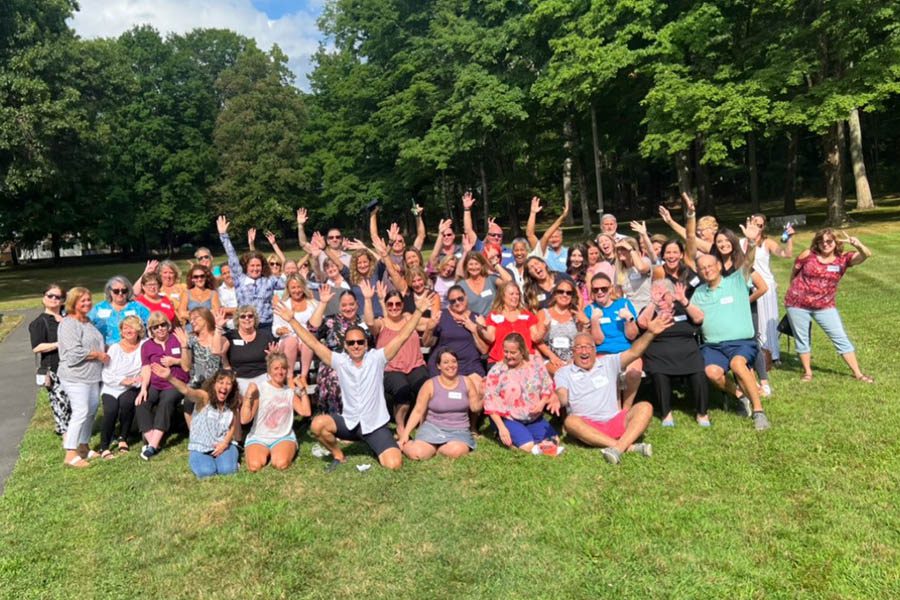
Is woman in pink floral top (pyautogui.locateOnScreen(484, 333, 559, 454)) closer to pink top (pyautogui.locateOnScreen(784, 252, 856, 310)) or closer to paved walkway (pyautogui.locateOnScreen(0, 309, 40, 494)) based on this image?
pink top (pyautogui.locateOnScreen(784, 252, 856, 310))

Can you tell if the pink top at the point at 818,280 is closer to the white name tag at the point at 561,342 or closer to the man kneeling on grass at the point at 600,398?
the man kneeling on grass at the point at 600,398

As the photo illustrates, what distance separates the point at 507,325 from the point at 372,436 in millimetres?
1804

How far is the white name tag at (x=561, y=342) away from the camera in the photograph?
6.41 metres

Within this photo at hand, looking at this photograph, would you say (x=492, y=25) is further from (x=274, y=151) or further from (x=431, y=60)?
(x=274, y=151)

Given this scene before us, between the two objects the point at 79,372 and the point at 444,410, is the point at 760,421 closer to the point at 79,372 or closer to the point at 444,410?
the point at 444,410

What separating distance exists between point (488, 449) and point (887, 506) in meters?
3.10

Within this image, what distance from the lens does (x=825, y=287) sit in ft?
22.9

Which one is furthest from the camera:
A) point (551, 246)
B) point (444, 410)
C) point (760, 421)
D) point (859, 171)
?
point (859, 171)

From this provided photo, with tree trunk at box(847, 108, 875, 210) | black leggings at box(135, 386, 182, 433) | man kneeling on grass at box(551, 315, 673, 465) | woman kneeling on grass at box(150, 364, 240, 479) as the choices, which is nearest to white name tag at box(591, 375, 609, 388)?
man kneeling on grass at box(551, 315, 673, 465)

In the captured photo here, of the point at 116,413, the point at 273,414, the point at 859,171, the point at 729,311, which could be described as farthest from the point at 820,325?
the point at 859,171

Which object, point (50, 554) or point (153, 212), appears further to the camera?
point (153, 212)

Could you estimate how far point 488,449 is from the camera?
5.81 meters

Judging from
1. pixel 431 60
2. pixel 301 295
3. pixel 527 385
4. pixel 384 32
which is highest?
pixel 384 32

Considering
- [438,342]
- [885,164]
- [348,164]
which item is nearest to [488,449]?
[438,342]
